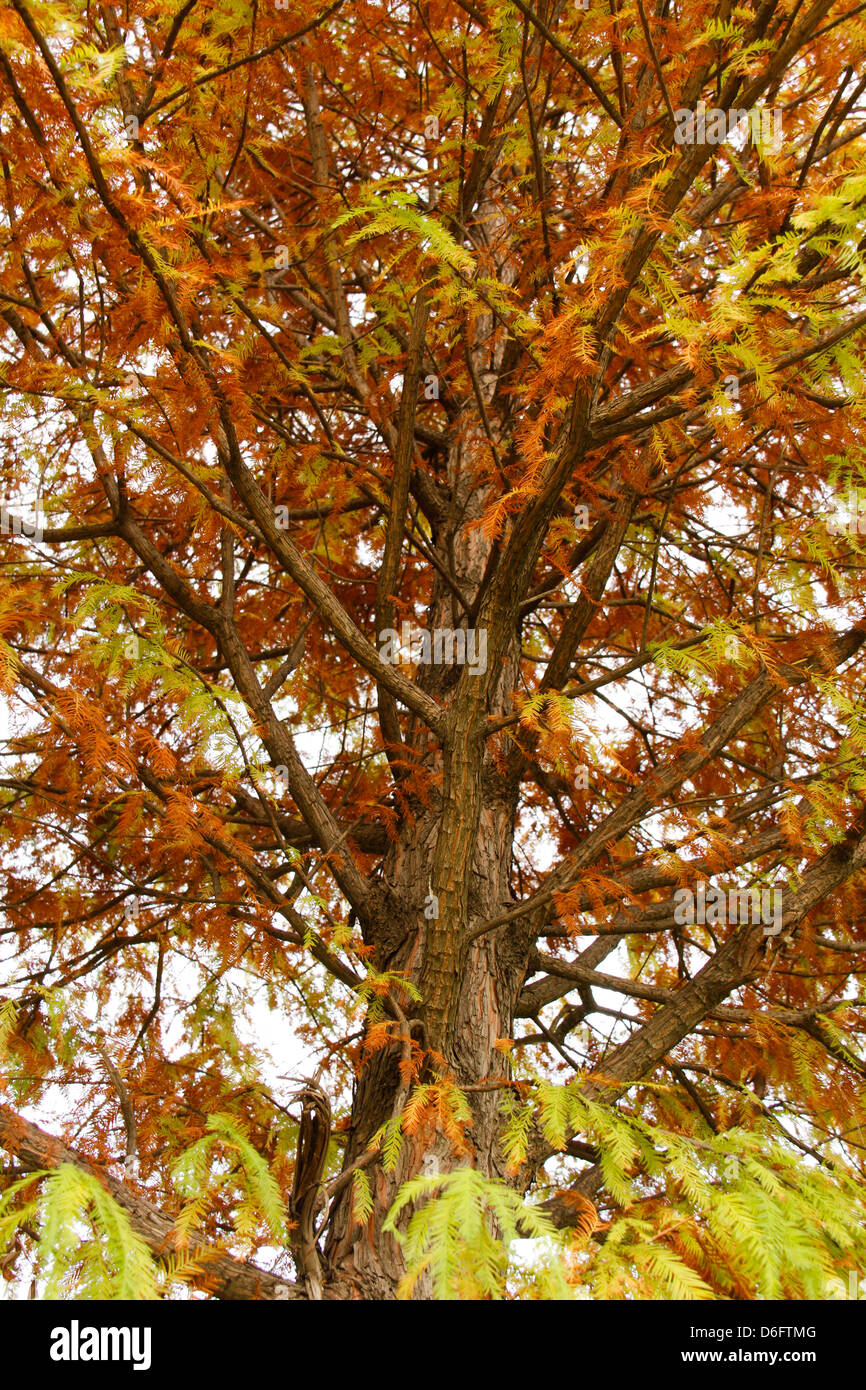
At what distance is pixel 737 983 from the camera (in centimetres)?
308

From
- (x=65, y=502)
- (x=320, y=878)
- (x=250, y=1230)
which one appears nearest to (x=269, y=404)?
(x=65, y=502)

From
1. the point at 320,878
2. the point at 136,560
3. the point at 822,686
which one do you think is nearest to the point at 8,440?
the point at 136,560

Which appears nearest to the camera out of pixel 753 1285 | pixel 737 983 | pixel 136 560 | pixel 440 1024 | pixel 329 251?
pixel 753 1285

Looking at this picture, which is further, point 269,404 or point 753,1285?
point 269,404

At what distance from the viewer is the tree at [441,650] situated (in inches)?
84.1

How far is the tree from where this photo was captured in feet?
7.01

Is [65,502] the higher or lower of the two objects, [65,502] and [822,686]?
the higher

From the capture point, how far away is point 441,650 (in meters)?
3.86

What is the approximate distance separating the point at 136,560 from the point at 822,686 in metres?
3.25

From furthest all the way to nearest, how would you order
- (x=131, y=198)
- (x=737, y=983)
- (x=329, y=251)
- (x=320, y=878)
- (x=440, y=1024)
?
(x=320, y=878) < (x=329, y=251) < (x=737, y=983) < (x=440, y=1024) < (x=131, y=198)

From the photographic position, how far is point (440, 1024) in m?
2.84

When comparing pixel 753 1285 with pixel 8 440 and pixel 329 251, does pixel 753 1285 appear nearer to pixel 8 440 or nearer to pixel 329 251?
pixel 329 251
